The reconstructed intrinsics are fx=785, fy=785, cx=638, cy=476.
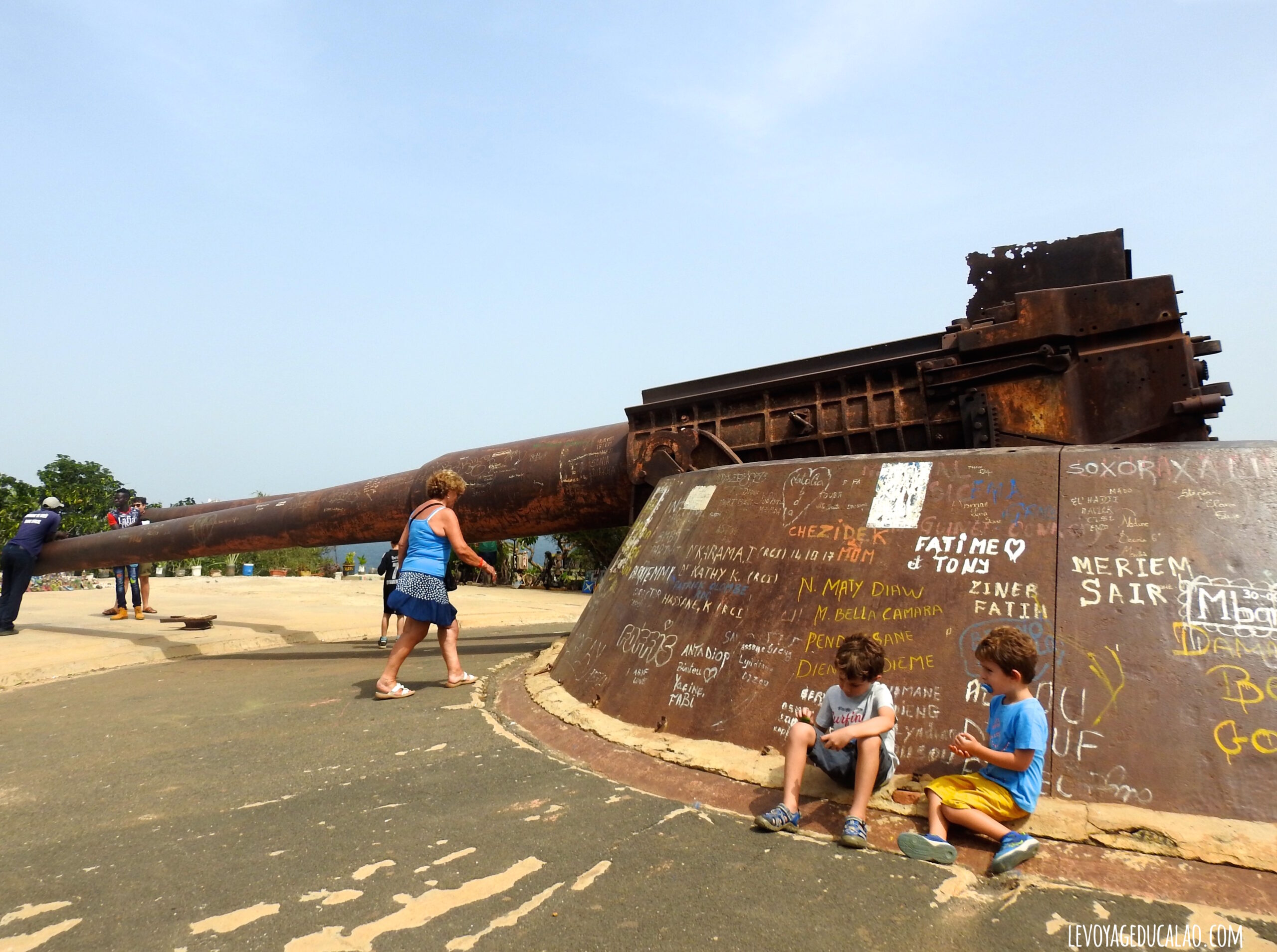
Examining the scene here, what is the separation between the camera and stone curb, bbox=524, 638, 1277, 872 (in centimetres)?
238

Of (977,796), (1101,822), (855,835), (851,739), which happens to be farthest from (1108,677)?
(855,835)

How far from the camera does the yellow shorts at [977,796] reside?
101 inches

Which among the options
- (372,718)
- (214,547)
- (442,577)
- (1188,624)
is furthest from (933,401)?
(214,547)

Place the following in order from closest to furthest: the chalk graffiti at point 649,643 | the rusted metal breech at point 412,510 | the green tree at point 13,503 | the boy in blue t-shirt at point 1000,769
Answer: the boy in blue t-shirt at point 1000,769 < the chalk graffiti at point 649,643 < the rusted metal breech at point 412,510 < the green tree at point 13,503

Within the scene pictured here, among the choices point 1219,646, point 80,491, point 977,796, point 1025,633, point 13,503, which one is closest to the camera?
point 977,796

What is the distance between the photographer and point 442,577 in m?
5.41

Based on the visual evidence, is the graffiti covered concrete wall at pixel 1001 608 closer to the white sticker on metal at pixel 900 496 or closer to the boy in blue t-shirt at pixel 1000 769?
the white sticker on metal at pixel 900 496

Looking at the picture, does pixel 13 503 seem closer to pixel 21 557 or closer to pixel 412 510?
pixel 21 557

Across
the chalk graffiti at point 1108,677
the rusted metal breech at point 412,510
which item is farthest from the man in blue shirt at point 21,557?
the chalk graffiti at point 1108,677

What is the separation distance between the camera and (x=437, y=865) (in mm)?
2504

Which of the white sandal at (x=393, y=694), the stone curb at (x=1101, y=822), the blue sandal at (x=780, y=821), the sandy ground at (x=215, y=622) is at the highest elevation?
the stone curb at (x=1101, y=822)

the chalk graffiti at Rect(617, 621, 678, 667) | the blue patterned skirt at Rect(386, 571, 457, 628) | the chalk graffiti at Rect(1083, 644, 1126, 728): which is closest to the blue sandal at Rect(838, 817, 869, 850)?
the chalk graffiti at Rect(1083, 644, 1126, 728)

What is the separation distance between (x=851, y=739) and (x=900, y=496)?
151cm

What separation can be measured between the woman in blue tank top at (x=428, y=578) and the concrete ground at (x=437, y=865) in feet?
2.75
